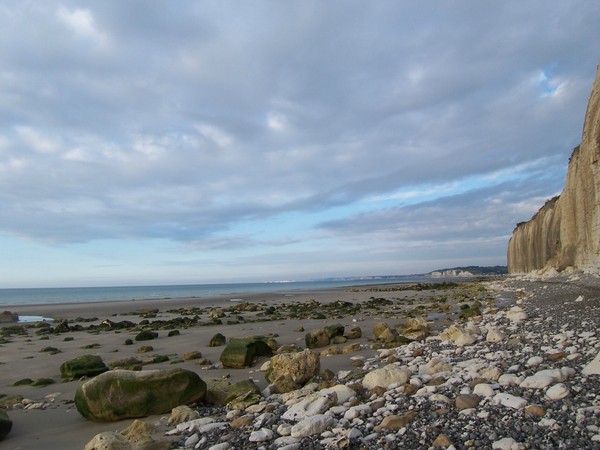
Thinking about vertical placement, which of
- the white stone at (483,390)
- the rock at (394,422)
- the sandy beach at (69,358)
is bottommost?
the sandy beach at (69,358)

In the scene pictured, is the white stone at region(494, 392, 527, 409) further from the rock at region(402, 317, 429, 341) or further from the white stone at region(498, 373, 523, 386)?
the rock at region(402, 317, 429, 341)

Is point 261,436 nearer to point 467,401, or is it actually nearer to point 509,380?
point 467,401

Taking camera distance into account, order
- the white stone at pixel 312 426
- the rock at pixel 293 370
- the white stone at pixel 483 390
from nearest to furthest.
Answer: the white stone at pixel 312 426 → the white stone at pixel 483 390 → the rock at pixel 293 370

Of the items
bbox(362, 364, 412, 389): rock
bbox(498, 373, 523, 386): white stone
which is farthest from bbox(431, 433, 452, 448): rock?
bbox(362, 364, 412, 389): rock

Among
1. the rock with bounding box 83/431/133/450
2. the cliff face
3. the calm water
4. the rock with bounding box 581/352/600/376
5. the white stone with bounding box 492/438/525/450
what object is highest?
the cliff face

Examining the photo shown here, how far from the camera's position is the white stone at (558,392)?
4227 mm

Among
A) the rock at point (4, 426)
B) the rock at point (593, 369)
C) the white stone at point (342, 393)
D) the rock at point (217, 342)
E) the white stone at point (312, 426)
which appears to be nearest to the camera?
the white stone at point (312, 426)

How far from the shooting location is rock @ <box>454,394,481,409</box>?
4.37 metres

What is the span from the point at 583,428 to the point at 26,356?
13.8 meters

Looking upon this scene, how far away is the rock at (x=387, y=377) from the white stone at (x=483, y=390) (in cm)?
108

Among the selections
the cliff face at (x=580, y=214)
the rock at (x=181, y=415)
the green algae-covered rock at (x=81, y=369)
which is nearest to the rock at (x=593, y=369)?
the rock at (x=181, y=415)

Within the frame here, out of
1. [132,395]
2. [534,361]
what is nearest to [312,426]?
[132,395]

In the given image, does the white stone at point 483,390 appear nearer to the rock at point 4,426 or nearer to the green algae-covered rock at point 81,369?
the rock at point 4,426

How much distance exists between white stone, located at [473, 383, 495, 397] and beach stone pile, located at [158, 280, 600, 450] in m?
0.01
